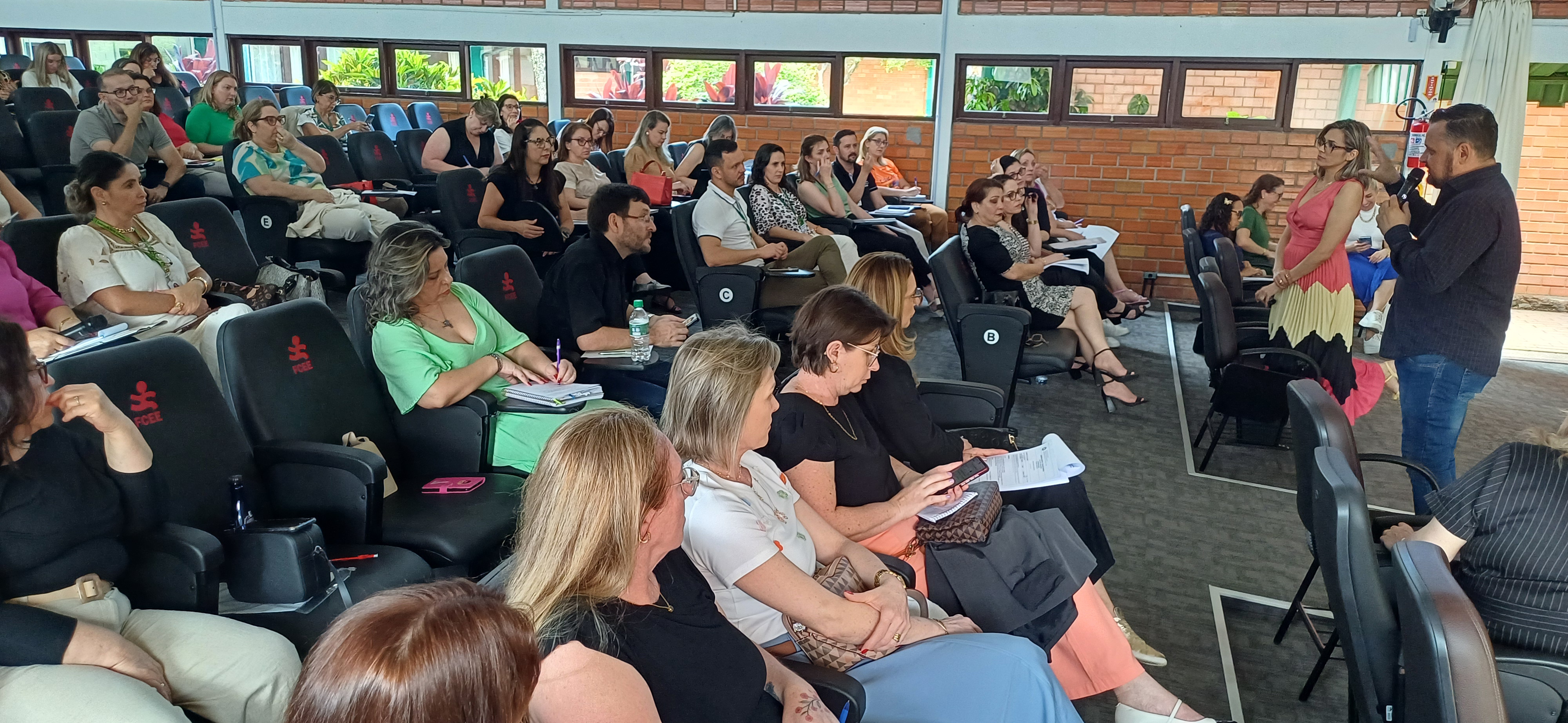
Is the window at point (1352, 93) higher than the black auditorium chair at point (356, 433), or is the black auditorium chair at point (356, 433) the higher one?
the window at point (1352, 93)

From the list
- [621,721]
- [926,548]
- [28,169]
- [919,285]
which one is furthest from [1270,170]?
[28,169]

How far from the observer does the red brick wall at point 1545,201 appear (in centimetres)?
730

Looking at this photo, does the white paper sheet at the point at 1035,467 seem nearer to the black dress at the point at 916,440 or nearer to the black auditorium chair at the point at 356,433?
the black dress at the point at 916,440

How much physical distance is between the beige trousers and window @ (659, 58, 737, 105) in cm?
705

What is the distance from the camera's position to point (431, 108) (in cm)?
904

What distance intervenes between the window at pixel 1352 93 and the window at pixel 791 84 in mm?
3497

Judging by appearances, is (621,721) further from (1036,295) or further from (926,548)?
(1036,295)

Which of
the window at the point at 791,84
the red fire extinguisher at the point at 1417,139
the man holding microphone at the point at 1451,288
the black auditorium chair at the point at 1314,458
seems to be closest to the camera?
the black auditorium chair at the point at 1314,458

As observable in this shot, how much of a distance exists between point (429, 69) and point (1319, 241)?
7.75 metres

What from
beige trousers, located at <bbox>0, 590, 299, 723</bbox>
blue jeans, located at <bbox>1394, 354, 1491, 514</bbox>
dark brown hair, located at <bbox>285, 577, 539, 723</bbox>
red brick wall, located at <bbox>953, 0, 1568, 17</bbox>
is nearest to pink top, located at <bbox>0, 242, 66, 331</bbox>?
beige trousers, located at <bbox>0, 590, 299, 723</bbox>

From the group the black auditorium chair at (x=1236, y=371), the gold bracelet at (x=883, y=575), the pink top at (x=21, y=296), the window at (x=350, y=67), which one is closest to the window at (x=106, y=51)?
the window at (x=350, y=67)

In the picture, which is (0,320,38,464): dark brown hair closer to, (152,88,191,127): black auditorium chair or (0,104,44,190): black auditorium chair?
(0,104,44,190): black auditorium chair

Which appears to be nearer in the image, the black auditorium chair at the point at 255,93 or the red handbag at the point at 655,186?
the red handbag at the point at 655,186

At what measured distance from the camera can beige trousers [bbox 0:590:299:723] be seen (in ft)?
5.34
